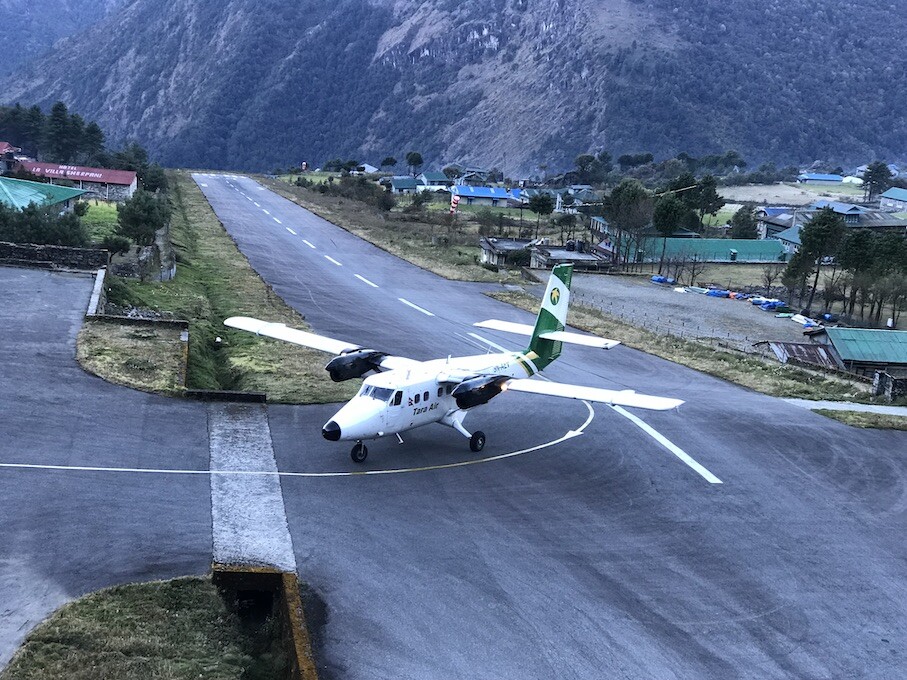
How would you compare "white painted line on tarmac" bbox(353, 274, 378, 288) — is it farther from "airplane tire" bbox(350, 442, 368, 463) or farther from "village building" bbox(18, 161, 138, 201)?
"village building" bbox(18, 161, 138, 201)

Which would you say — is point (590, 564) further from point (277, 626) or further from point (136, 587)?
point (136, 587)

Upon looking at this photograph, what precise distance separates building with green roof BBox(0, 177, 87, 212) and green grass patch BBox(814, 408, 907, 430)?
51.8m

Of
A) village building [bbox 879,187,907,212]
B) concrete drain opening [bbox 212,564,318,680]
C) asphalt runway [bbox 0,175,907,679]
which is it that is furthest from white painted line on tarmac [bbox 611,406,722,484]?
village building [bbox 879,187,907,212]

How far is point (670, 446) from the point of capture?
3128 centimetres

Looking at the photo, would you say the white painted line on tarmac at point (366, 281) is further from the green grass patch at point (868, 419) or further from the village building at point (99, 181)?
the village building at point (99, 181)

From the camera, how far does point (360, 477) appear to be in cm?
2533

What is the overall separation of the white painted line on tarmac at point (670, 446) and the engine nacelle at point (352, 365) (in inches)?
457

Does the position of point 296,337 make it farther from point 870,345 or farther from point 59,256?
point 870,345

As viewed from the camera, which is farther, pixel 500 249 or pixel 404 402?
pixel 500 249

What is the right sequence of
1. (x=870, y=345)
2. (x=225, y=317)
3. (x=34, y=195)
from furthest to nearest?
(x=34, y=195) → (x=870, y=345) → (x=225, y=317)

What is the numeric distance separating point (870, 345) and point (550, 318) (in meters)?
35.9

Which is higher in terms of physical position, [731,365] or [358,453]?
[731,365]

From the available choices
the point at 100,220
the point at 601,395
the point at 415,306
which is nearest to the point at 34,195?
the point at 100,220

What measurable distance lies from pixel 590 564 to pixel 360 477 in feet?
25.7
